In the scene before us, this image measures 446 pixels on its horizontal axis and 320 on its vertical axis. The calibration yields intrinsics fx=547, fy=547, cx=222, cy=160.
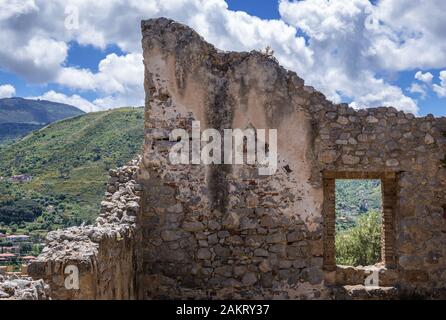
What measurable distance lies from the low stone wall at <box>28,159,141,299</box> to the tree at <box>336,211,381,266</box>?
707 inches

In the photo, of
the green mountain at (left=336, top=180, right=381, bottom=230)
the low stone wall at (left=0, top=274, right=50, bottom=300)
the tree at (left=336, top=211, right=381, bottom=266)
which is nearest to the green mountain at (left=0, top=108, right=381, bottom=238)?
the green mountain at (left=336, top=180, right=381, bottom=230)

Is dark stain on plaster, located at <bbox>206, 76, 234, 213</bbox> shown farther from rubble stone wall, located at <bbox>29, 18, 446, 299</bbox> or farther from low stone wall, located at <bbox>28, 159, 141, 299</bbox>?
low stone wall, located at <bbox>28, 159, 141, 299</bbox>

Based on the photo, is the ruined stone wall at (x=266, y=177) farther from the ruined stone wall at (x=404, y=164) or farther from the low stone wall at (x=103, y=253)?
the low stone wall at (x=103, y=253)

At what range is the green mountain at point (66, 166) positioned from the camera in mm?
50000

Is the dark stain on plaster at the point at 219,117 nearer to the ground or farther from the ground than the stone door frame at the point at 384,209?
farther from the ground

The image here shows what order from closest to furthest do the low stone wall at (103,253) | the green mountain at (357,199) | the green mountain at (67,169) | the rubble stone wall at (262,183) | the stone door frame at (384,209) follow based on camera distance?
the low stone wall at (103,253) < the rubble stone wall at (262,183) < the stone door frame at (384,209) < the green mountain at (67,169) < the green mountain at (357,199)

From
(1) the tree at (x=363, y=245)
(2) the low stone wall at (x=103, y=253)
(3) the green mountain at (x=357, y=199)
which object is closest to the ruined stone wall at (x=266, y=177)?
(2) the low stone wall at (x=103, y=253)

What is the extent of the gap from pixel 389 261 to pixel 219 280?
8.22ft

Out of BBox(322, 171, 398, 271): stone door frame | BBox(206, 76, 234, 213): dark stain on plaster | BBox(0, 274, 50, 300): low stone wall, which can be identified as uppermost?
BBox(206, 76, 234, 213): dark stain on plaster

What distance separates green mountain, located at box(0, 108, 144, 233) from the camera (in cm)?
5000

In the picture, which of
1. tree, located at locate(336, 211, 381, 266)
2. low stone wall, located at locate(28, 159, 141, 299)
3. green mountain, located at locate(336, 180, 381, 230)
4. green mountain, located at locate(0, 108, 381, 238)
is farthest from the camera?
green mountain, located at locate(336, 180, 381, 230)

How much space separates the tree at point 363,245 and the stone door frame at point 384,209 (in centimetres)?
1616

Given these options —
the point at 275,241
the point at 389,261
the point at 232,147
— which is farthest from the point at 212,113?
the point at 389,261

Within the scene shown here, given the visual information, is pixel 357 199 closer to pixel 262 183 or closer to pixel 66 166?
pixel 66 166
